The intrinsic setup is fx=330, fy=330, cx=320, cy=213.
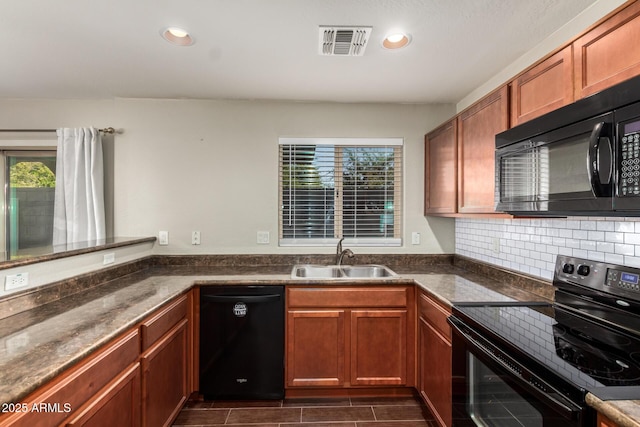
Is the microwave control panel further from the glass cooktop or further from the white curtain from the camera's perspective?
the white curtain

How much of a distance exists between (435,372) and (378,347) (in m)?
0.44

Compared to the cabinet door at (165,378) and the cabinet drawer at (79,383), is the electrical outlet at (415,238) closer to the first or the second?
the cabinet door at (165,378)

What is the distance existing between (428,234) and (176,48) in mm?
2409

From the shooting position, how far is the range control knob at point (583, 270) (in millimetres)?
1571

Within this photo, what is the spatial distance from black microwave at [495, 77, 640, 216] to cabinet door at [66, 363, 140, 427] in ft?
6.24

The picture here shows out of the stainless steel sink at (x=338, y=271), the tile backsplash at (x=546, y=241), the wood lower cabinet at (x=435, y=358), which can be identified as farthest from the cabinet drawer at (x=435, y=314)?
the tile backsplash at (x=546, y=241)

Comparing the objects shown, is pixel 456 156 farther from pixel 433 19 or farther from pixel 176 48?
pixel 176 48

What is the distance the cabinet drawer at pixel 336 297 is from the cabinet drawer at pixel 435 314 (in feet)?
0.88

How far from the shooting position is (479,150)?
2.03 metres

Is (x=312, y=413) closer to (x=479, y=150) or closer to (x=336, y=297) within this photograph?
(x=336, y=297)

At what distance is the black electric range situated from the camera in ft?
3.15

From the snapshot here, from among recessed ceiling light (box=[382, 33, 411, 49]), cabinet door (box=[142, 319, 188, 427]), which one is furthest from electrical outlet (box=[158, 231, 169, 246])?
recessed ceiling light (box=[382, 33, 411, 49])

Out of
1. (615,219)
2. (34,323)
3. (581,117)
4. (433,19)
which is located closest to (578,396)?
(581,117)

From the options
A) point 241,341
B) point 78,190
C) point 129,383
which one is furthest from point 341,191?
point 78,190
